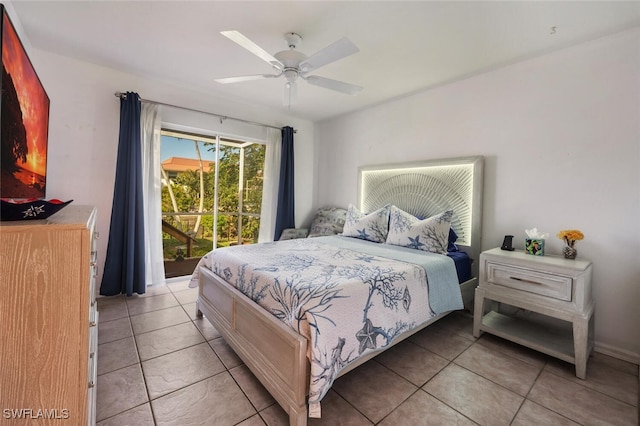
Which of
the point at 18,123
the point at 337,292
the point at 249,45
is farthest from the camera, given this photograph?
the point at 249,45

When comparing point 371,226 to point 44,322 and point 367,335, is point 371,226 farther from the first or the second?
point 44,322

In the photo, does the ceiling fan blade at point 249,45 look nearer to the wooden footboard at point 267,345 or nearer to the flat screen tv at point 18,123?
the flat screen tv at point 18,123

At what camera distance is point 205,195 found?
402 cm

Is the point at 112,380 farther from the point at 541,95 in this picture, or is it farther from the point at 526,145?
the point at 541,95

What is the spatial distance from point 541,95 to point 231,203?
12.9ft

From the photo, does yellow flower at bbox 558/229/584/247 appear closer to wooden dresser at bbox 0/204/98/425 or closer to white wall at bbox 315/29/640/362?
white wall at bbox 315/29/640/362

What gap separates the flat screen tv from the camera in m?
1.17

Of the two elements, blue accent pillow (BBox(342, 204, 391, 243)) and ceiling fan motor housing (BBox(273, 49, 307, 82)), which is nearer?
ceiling fan motor housing (BBox(273, 49, 307, 82))

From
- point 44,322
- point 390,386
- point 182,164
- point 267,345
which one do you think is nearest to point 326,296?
point 267,345

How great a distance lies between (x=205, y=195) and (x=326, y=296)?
126 inches

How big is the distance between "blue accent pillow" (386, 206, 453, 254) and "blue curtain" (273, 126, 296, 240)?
1854 millimetres

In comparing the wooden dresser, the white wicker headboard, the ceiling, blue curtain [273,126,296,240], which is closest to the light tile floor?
the wooden dresser

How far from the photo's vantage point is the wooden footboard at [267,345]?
1.32 meters

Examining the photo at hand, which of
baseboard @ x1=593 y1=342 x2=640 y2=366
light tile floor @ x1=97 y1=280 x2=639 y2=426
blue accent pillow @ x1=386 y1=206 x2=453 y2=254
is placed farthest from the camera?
blue accent pillow @ x1=386 y1=206 x2=453 y2=254
